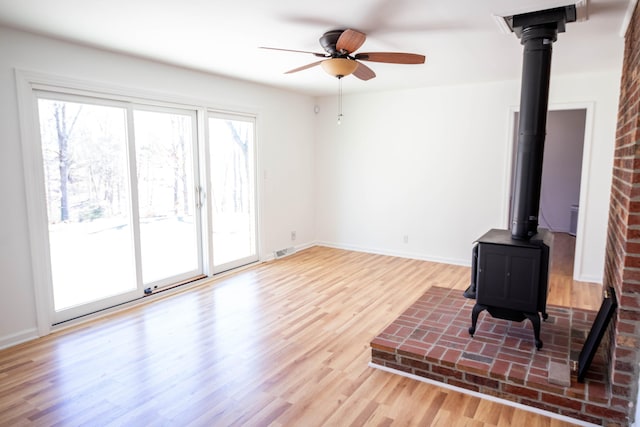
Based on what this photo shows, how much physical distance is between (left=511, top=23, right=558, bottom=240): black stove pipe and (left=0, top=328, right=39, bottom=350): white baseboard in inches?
150

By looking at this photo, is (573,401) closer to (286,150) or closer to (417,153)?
(417,153)

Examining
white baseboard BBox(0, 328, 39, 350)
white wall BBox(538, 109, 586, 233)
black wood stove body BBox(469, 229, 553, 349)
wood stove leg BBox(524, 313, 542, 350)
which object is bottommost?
white baseboard BBox(0, 328, 39, 350)

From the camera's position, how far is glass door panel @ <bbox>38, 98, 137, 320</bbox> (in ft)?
10.9

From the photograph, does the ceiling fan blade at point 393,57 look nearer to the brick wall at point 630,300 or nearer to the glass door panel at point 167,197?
the brick wall at point 630,300

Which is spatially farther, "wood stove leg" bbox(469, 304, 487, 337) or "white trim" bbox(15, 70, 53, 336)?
"white trim" bbox(15, 70, 53, 336)

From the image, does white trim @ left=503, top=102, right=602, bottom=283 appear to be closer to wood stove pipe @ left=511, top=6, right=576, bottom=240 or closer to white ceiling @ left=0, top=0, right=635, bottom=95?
white ceiling @ left=0, top=0, right=635, bottom=95

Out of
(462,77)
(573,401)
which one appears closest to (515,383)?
(573,401)

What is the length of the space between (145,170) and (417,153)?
11.5 feet

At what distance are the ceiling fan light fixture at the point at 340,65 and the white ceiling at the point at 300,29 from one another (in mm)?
234

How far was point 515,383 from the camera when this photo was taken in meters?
2.35

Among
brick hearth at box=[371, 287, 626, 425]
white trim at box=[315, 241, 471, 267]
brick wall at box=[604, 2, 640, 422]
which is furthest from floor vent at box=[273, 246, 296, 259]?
brick wall at box=[604, 2, 640, 422]

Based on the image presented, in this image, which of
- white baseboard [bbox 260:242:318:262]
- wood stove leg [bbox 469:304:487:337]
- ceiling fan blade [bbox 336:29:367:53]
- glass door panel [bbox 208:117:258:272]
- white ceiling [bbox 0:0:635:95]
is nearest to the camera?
white ceiling [bbox 0:0:635:95]

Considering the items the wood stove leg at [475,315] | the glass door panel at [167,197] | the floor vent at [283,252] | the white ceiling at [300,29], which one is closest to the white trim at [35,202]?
the white ceiling at [300,29]

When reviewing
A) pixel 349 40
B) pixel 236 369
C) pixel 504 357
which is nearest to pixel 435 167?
pixel 349 40
